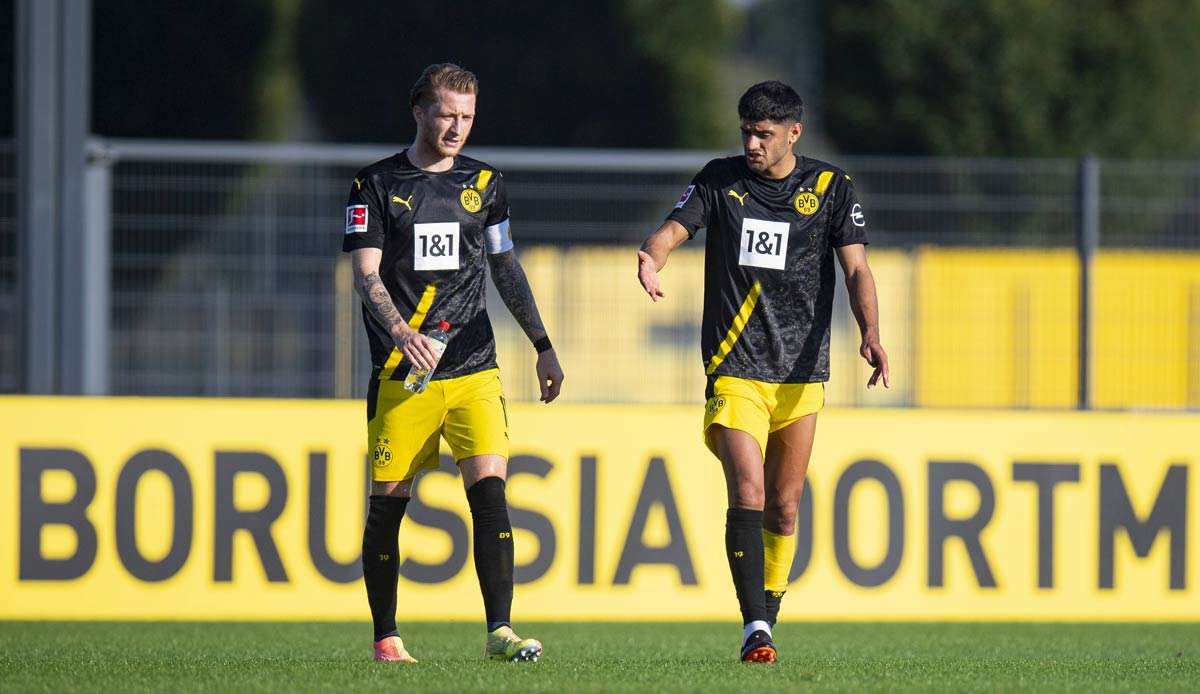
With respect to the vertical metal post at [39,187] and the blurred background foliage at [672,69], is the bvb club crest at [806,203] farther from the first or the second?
the blurred background foliage at [672,69]

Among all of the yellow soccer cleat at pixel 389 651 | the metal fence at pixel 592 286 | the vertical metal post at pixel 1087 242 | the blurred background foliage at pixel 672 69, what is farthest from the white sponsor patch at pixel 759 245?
the blurred background foliage at pixel 672 69

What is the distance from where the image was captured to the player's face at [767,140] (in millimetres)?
6922

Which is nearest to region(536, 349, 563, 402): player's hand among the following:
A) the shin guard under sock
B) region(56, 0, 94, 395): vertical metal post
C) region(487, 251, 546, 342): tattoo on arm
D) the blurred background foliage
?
region(487, 251, 546, 342): tattoo on arm

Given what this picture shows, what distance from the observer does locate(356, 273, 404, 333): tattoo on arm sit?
652 centimetres

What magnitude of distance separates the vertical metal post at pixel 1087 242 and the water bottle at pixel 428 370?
5.78 metres

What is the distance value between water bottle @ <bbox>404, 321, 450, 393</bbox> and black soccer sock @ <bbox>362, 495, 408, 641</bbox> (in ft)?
1.61

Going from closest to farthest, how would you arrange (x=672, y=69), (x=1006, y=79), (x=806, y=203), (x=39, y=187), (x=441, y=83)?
1. (x=441, y=83)
2. (x=806, y=203)
3. (x=39, y=187)
4. (x=672, y=69)
5. (x=1006, y=79)

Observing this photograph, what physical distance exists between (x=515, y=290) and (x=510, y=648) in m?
1.27

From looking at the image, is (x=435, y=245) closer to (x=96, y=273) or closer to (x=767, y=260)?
(x=767, y=260)

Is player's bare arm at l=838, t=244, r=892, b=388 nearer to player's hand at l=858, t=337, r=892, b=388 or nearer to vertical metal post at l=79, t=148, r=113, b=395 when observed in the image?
player's hand at l=858, t=337, r=892, b=388

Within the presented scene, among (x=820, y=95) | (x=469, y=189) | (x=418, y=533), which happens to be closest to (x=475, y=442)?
(x=469, y=189)

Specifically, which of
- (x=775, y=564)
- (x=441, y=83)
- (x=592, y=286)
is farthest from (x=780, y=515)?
(x=592, y=286)

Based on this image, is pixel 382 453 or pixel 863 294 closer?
pixel 382 453

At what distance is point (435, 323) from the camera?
674 cm
